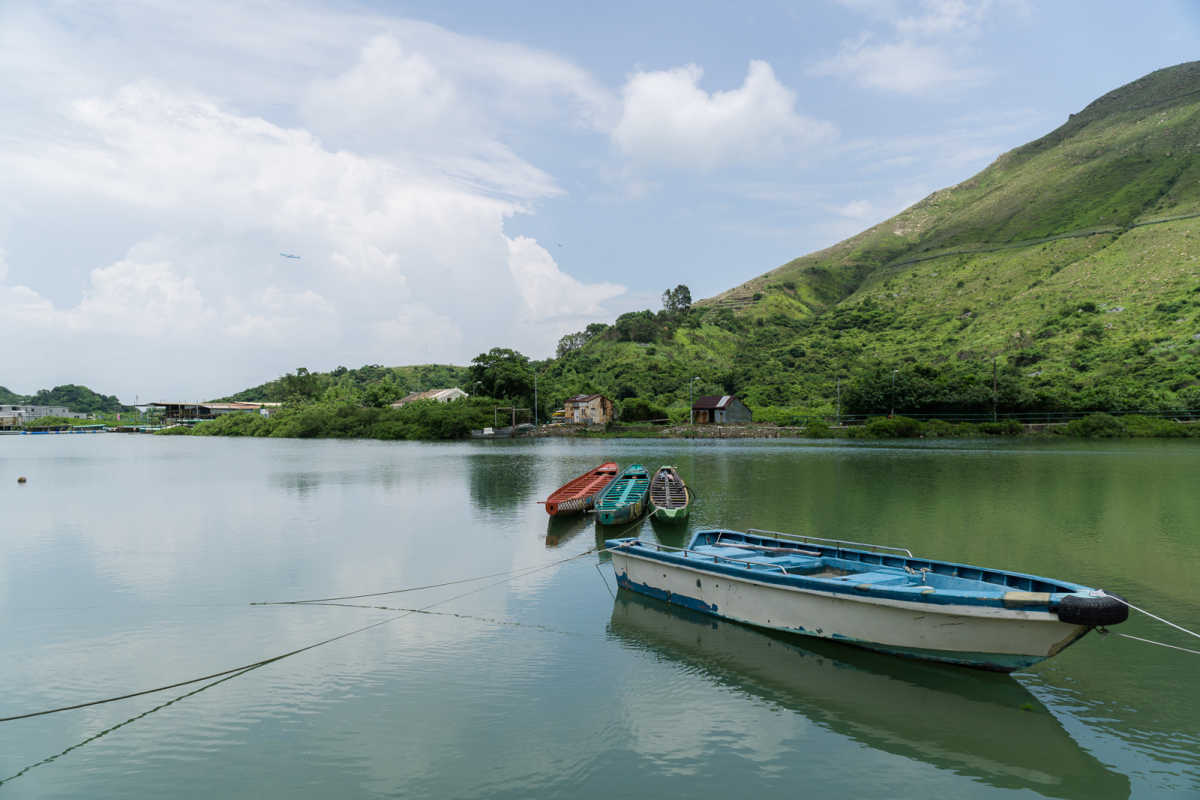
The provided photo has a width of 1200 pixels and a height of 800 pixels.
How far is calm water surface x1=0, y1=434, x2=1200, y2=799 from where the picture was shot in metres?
8.52

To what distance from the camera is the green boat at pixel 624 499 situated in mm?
24516

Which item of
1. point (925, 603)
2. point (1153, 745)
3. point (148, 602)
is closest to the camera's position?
point (1153, 745)

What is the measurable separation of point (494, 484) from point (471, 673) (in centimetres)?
2947

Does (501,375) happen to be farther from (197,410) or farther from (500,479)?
(197,410)

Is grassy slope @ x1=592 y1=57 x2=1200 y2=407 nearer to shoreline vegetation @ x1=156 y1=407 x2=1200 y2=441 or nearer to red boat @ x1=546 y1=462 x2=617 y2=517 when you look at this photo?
shoreline vegetation @ x1=156 y1=407 x2=1200 y2=441

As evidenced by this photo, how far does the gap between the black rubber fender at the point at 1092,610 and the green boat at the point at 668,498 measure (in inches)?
605

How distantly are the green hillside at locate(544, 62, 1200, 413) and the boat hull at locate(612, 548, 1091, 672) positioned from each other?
80.8 meters

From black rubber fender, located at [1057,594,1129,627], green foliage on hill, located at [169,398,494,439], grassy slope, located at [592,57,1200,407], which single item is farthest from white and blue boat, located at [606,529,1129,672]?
green foliage on hill, located at [169,398,494,439]

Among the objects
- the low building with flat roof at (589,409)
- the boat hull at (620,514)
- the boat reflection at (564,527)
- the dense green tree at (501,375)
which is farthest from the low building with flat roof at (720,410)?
the boat hull at (620,514)

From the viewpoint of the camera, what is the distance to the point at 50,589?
17.8 m

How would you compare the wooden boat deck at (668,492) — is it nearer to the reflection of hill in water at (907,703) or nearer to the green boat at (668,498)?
the green boat at (668,498)

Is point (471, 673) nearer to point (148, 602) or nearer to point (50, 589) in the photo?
point (148, 602)

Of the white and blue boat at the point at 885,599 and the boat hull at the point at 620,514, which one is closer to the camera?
the white and blue boat at the point at 885,599

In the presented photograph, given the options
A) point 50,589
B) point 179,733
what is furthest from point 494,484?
Answer: point 179,733
